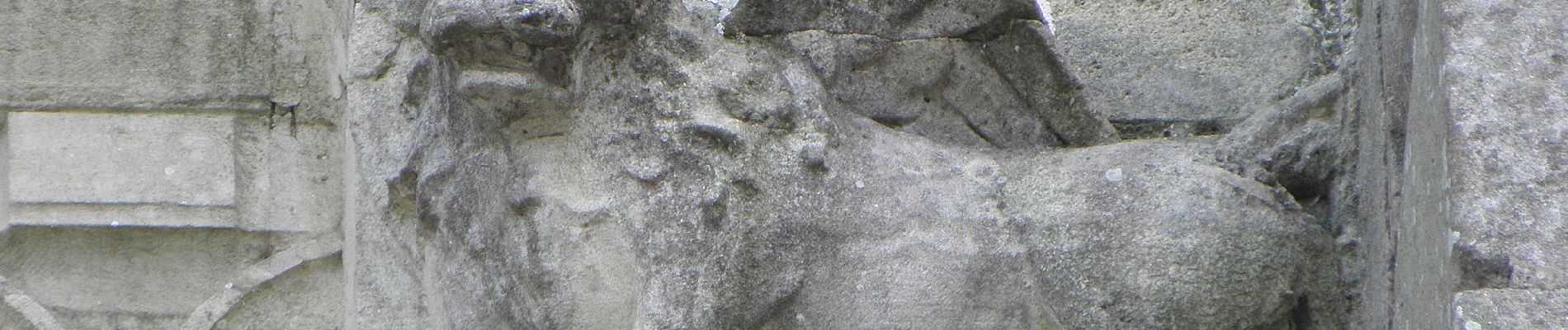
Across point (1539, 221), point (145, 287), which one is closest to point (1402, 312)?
point (1539, 221)

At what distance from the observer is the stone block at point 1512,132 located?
3.72 ft

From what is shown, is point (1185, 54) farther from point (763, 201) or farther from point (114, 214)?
point (114, 214)

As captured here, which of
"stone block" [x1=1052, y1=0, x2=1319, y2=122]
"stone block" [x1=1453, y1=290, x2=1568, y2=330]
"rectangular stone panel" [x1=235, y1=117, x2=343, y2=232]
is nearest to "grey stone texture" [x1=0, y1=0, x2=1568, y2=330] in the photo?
"stone block" [x1=1453, y1=290, x2=1568, y2=330]

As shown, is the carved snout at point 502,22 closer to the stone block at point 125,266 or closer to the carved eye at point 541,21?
the carved eye at point 541,21

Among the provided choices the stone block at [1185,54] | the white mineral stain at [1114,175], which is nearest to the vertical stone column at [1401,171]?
the white mineral stain at [1114,175]

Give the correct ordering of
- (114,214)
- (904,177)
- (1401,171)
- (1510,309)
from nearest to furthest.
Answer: (1510,309), (1401,171), (904,177), (114,214)

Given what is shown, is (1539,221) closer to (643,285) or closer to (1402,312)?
(1402,312)

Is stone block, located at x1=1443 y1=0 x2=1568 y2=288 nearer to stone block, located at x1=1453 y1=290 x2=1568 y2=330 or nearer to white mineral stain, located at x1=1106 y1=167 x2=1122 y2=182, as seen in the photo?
stone block, located at x1=1453 y1=290 x2=1568 y2=330

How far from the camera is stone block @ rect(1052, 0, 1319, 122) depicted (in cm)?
204

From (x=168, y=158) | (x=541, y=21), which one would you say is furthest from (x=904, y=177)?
(x=168, y=158)

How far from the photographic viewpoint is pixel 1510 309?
1.12 meters

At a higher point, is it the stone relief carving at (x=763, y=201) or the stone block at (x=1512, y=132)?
the stone block at (x=1512, y=132)

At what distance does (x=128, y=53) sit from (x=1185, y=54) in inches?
58.8

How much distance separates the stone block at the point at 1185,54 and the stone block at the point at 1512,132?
2.59ft
